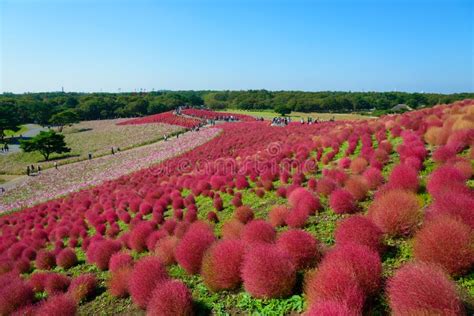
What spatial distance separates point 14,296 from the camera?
7.34m

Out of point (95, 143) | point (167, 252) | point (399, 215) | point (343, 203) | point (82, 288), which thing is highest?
point (399, 215)

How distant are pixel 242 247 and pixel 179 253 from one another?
200 cm

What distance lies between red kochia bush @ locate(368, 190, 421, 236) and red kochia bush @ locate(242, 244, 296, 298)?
91.9 inches

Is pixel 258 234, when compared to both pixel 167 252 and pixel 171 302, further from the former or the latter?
pixel 167 252

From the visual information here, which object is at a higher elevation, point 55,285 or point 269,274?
point 269,274

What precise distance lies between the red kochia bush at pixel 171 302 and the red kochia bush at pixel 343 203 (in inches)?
186

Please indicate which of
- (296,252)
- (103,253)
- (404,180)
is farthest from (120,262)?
(404,180)

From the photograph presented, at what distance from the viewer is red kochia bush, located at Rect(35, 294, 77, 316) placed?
20.1 ft

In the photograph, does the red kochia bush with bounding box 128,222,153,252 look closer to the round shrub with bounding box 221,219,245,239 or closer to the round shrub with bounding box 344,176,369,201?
the round shrub with bounding box 221,219,245,239

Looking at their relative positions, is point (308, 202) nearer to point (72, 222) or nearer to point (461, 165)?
point (461, 165)

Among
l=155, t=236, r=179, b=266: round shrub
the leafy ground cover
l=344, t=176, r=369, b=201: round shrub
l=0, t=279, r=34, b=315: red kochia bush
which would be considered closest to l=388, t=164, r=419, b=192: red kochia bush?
l=344, t=176, r=369, b=201: round shrub

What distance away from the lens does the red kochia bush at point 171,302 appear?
5195 millimetres

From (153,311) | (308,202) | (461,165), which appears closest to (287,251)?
(153,311)

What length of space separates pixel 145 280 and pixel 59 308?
72.1 inches
